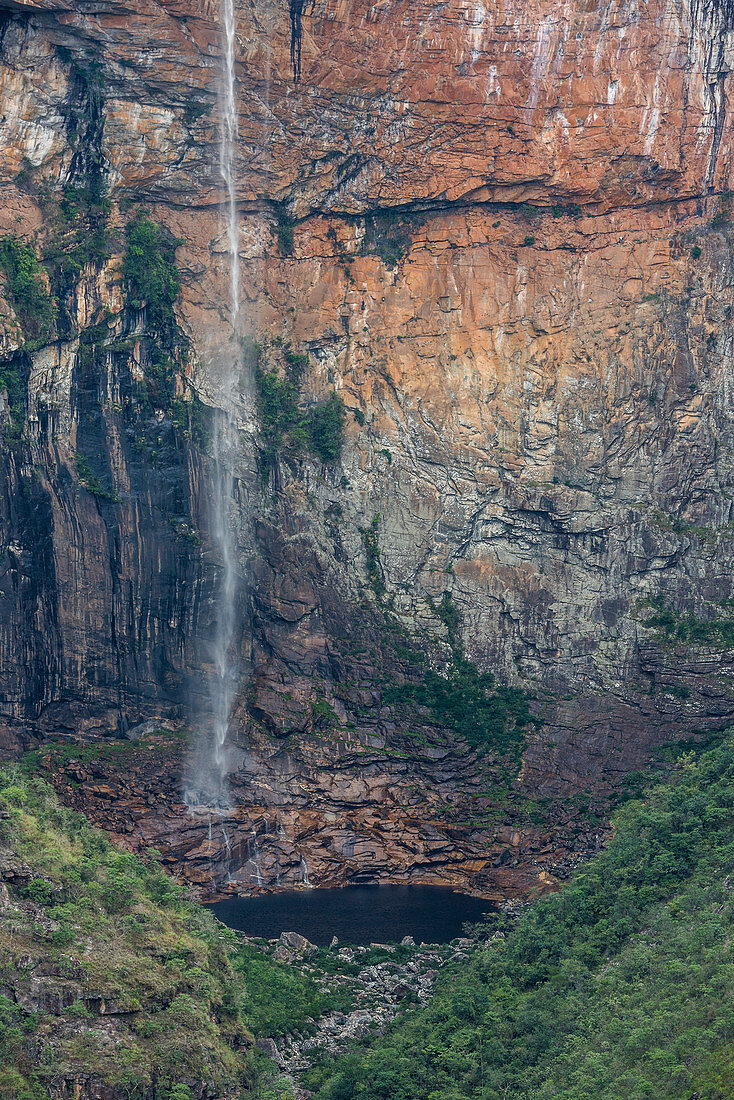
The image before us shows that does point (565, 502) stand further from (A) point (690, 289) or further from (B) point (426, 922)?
(B) point (426, 922)

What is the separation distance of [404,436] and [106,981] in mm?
21154

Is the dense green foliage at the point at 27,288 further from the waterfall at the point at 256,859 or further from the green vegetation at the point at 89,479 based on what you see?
the waterfall at the point at 256,859

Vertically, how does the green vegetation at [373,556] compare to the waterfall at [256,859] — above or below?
above

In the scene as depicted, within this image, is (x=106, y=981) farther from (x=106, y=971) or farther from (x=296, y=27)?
(x=296, y=27)

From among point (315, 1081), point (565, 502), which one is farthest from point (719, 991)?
point (565, 502)

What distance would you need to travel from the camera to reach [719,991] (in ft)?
75.5

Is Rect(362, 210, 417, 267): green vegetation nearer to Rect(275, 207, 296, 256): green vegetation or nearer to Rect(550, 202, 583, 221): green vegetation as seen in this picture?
Rect(275, 207, 296, 256): green vegetation

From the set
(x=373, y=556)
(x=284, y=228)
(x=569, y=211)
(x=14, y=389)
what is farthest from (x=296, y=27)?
(x=373, y=556)

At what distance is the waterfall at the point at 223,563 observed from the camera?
40.8 metres

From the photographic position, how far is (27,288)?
3800 centimetres

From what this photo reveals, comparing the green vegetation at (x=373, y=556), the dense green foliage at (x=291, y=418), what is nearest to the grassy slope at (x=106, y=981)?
the green vegetation at (x=373, y=556)

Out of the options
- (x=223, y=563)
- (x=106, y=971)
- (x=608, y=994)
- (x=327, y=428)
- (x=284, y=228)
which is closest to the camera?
(x=106, y=971)

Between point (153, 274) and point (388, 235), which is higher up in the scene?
point (388, 235)

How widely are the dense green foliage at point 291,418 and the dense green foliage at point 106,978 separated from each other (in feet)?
49.0
